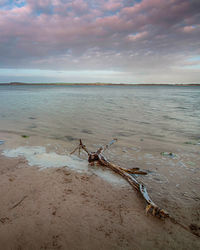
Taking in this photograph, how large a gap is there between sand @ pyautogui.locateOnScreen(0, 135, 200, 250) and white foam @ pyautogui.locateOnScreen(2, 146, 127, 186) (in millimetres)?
373

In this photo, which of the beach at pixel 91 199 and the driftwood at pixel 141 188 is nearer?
the beach at pixel 91 199

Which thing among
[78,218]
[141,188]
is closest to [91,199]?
[78,218]

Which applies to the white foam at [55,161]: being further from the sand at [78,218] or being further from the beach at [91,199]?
the sand at [78,218]

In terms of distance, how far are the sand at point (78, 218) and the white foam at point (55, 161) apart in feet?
1.22

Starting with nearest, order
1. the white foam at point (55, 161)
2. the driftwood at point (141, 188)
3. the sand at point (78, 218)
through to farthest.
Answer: the sand at point (78, 218)
the driftwood at point (141, 188)
the white foam at point (55, 161)

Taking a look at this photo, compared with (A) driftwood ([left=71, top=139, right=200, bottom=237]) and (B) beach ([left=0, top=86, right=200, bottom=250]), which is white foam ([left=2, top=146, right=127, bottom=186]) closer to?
(B) beach ([left=0, top=86, right=200, bottom=250])

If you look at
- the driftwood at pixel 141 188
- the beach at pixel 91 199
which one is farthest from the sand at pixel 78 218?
the driftwood at pixel 141 188

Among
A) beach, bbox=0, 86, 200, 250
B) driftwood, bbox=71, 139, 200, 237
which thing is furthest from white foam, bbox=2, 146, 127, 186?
driftwood, bbox=71, 139, 200, 237

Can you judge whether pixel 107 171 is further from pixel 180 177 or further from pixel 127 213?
pixel 180 177

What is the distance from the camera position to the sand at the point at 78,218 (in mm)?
2570

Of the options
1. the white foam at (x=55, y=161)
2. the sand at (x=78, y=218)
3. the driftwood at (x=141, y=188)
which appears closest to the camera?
the sand at (x=78, y=218)

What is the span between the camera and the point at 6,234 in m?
2.62

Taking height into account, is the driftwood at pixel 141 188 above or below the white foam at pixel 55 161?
above

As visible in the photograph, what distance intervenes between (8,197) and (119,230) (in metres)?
2.54
